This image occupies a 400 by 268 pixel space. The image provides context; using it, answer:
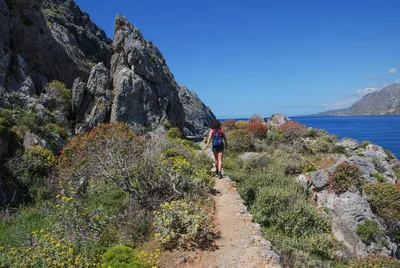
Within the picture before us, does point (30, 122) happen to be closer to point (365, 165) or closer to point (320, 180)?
point (320, 180)

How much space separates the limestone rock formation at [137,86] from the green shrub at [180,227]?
21451 millimetres

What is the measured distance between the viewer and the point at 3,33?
23016mm

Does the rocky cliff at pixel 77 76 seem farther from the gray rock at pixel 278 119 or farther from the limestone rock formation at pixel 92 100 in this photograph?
the gray rock at pixel 278 119

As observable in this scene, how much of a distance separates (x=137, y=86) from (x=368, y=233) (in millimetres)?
25300

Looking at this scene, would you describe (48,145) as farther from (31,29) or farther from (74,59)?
(74,59)

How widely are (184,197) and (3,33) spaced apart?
24238 millimetres

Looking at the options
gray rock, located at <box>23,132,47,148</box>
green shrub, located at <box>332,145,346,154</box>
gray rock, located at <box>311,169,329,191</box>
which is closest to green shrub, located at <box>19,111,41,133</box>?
gray rock, located at <box>23,132,47,148</box>

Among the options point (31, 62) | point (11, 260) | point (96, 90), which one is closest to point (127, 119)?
point (96, 90)

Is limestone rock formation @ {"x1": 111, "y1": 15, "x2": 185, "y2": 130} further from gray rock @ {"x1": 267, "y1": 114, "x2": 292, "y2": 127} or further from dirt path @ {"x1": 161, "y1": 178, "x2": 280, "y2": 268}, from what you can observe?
dirt path @ {"x1": 161, "y1": 178, "x2": 280, "y2": 268}

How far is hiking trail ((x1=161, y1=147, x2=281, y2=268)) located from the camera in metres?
5.98

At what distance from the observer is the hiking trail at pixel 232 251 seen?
5.98 metres

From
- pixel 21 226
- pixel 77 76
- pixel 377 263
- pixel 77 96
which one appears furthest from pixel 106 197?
pixel 77 76

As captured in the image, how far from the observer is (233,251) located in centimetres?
646

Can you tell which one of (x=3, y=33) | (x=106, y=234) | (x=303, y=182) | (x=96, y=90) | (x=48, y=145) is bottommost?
(x=303, y=182)
